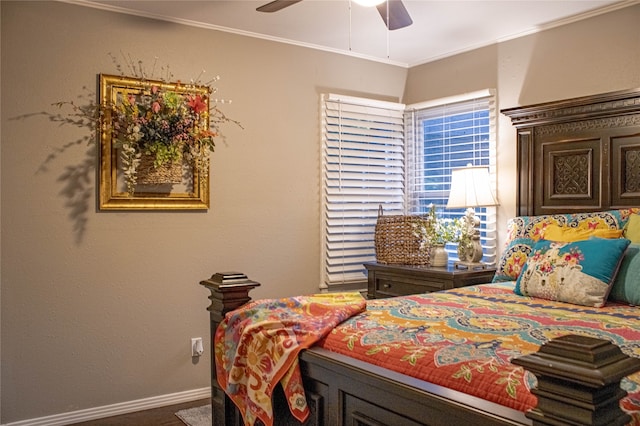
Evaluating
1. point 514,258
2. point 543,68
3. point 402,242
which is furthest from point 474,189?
point 543,68

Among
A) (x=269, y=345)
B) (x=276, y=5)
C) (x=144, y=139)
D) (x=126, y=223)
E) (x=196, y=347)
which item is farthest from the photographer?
(x=196, y=347)

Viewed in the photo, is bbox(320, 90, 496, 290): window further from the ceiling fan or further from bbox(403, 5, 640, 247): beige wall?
the ceiling fan

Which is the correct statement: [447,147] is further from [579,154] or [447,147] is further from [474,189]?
[579,154]

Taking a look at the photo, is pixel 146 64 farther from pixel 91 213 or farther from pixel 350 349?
pixel 350 349

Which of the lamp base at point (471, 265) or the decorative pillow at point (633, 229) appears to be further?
the lamp base at point (471, 265)

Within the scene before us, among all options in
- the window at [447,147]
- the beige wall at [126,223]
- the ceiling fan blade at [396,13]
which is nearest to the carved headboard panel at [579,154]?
the window at [447,147]

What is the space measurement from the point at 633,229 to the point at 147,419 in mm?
2946

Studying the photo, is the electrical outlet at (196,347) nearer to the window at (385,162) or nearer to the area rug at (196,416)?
the area rug at (196,416)

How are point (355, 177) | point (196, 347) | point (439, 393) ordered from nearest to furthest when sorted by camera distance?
point (439, 393)
point (196, 347)
point (355, 177)

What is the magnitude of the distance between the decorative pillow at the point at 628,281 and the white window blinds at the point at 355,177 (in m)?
2.21

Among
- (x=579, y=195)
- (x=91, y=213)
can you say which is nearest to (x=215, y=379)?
(x=91, y=213)

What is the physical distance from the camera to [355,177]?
4.82 m

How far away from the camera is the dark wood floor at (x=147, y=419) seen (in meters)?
3.60

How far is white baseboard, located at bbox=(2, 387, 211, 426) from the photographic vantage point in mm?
3528
